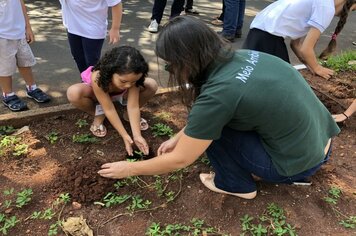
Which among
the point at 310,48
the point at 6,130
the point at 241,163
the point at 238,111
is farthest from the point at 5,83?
the point at 310,48

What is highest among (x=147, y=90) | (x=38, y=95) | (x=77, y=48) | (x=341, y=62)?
(x=77, y=48)

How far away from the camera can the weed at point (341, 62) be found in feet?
12.7

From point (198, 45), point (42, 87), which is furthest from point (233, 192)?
point (42, 87)

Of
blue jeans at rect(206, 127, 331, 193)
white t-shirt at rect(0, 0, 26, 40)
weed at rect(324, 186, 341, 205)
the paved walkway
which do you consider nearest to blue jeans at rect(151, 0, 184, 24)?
the paved walkway

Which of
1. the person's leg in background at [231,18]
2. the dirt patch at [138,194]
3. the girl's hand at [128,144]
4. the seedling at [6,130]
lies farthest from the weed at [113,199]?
the person's leg in background at [231,18]

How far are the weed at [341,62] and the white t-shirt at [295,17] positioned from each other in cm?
136

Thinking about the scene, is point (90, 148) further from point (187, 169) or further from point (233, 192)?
point (233, 192)

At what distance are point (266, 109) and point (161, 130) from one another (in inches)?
49.4

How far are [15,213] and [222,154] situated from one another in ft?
3.84

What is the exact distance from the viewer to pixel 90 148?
263 cm

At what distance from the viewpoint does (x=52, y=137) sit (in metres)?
2.71

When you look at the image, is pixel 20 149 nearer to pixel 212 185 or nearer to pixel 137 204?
pixel 137 204

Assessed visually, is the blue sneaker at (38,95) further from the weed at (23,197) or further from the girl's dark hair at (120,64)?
the weed at (23,197)

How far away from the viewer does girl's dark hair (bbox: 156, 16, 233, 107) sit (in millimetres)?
1551
